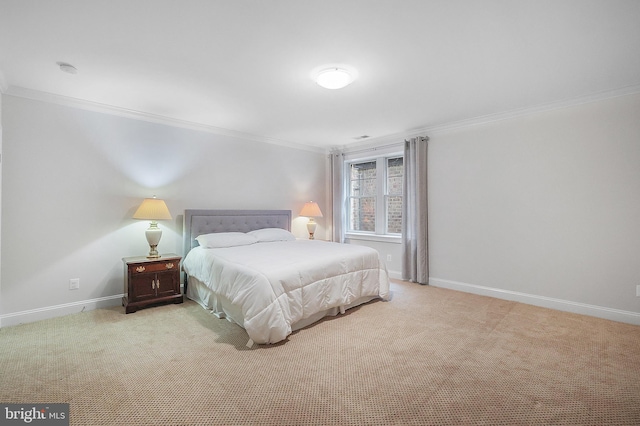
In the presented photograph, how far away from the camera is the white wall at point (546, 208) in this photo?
296 centimetres

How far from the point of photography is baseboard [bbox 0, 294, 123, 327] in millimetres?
2873

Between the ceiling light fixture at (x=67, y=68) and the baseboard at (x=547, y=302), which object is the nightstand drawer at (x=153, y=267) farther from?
the baseboard at (x=547, y=302)

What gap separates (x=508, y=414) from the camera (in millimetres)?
1627

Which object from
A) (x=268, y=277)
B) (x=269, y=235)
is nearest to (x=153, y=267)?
(x=269, y=235)

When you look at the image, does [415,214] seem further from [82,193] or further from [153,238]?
[82,193]

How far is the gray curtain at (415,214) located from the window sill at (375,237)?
29 cm

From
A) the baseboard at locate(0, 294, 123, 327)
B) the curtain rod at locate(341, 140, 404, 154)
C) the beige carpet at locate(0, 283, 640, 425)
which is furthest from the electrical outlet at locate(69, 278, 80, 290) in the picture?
the curtain rod at locate(341, 140, 404, 154)

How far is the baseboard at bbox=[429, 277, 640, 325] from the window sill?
0.86 metres

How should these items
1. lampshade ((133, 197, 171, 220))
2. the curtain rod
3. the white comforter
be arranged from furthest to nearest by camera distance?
the curtain rod
lampshade ((133, 197, 171, 220))
the white comforter

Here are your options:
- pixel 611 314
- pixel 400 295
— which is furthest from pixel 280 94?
pixel 611 314

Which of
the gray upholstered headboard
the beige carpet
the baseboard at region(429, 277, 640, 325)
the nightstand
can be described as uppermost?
the gray upholstered headboard

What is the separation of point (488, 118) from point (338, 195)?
2789 mm

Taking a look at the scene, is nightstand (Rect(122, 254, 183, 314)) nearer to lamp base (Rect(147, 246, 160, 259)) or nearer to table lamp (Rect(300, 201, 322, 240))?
lamp base (Rect(147, 246, 160, 259))

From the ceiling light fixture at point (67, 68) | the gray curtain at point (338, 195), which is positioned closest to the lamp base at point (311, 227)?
the gray curtain at point (338, 195)
